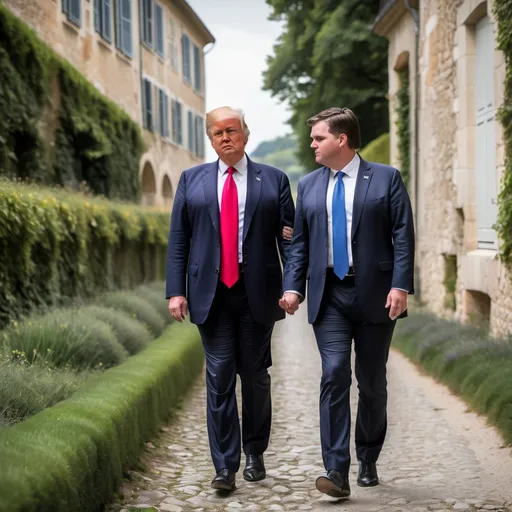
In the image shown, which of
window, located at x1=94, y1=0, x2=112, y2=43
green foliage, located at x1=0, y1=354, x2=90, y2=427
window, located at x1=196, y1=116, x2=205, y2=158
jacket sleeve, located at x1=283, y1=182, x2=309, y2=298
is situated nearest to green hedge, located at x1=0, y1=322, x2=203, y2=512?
green foliage, located at x1=0, y1=354, x2=90, y2=427

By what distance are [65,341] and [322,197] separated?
9.89 ft

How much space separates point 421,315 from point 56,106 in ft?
19.3

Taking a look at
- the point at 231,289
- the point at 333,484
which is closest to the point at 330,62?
the point at 231,289

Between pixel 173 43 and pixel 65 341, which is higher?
pixel 173 43

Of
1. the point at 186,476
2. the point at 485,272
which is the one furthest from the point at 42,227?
the point at 485,272

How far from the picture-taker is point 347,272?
451cm

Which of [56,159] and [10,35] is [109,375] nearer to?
[10,35]

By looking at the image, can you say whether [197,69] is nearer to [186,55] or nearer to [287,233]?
[186,55]

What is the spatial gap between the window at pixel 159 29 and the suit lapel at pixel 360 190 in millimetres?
17216

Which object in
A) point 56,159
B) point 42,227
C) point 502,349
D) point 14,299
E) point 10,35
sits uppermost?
point 10,35

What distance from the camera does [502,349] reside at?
7430 millimetres

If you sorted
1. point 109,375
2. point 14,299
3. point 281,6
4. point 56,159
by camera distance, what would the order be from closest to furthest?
point 109,375 → point 14,299 → point 56,159 → point 281,6

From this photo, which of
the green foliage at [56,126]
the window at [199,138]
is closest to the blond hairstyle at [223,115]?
the green foliage at [56,126]

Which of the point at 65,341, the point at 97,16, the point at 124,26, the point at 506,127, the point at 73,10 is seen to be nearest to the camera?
the point at 65,341
